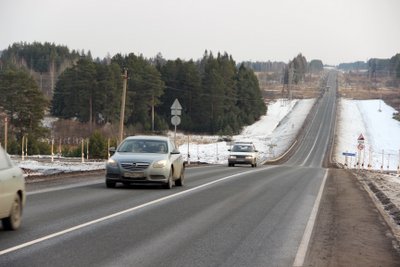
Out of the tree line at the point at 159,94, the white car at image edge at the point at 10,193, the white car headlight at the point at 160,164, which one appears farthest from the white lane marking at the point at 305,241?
the tree line at the point at 159,94

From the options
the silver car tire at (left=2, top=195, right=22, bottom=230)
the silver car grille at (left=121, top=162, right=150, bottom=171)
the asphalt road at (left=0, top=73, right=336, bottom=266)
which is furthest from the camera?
the silver car grille at (left=121, top=162, right=150, bottom=171)

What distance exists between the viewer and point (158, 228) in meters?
11.5

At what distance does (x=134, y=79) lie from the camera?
104m

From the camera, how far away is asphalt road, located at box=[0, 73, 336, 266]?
8594mm

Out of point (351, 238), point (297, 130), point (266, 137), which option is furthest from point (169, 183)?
point (297, 130)

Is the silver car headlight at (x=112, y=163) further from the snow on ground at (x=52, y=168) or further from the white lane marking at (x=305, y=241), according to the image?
the snow on ground at (x=52, y=168)

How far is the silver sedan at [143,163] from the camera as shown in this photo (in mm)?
19531

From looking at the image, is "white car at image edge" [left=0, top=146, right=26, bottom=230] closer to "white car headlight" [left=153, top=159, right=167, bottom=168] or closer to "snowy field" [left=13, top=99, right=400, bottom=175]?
"white car headlight" [left=153, top=159, right=167, bottom=168]

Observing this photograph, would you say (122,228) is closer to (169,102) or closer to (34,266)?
(34,266)

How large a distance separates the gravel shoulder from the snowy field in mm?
49646

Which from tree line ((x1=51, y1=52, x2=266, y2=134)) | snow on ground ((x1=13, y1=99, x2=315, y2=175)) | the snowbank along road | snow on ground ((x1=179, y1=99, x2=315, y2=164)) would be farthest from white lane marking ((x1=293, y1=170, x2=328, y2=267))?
tree line ((x1=51, y1=52, x2=266, y2=134))

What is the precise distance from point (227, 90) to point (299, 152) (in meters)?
35.4

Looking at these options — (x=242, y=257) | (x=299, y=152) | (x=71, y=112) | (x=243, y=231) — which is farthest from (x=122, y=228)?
(x=71, y=112)

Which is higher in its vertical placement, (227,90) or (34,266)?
(227,90)
